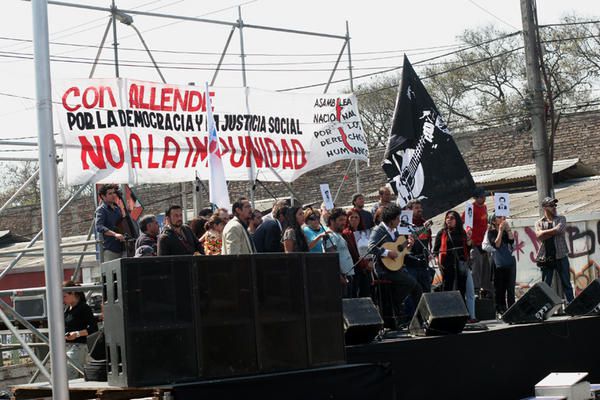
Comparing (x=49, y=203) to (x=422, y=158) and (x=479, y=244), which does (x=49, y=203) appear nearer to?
(x=422, y=158)

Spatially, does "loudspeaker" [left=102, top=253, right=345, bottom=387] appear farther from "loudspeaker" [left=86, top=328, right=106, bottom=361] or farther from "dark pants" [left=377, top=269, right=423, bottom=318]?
"dark pants" [left=377, top=269, right=423, bottom=318]

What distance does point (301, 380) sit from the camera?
28.8ft

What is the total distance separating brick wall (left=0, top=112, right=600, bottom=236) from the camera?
3425 centimetres

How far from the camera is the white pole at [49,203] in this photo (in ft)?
24.9

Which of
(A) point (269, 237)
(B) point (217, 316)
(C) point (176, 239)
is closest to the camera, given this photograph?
(B) point (217, 316)

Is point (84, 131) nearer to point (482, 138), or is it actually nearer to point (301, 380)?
point (301, 380)

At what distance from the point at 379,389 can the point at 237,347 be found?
1.75 metres

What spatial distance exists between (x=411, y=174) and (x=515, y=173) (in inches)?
646

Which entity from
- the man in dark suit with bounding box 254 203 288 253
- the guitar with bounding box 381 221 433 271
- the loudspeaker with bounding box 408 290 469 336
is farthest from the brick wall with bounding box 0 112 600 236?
the loudspeaker with bounding box 408 290 469 336

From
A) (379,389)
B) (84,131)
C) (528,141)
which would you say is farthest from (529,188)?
(379,389)

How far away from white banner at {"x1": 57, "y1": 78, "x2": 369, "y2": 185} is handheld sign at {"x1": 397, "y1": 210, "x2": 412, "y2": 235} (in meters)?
2.66

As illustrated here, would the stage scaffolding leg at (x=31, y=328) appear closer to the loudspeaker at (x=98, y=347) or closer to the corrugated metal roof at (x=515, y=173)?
the loudspeaker at (x=98, y=347)

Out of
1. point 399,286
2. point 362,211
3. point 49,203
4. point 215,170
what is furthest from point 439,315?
point 49,203

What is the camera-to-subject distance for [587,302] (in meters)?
13.6
